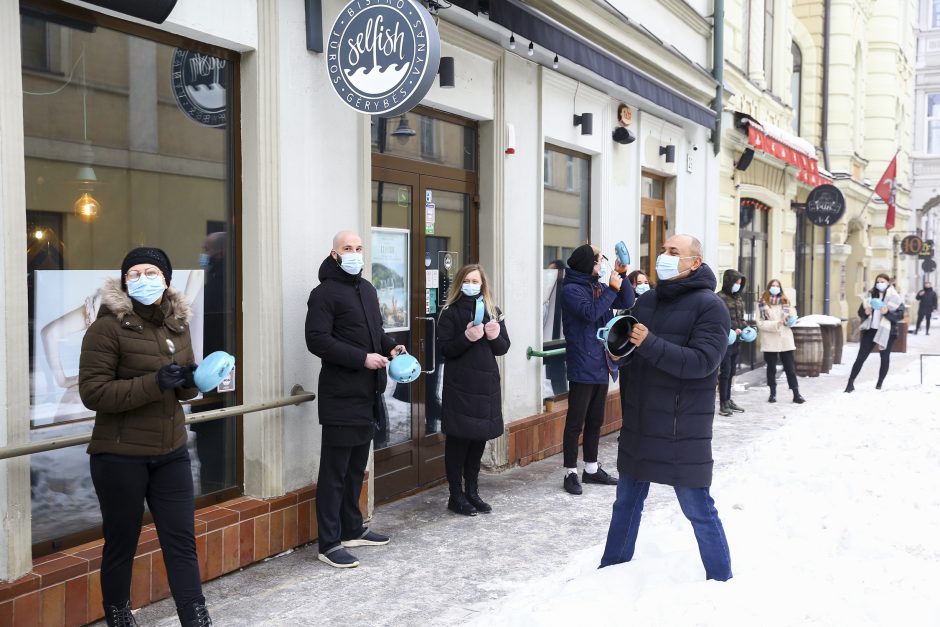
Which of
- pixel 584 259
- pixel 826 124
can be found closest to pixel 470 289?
pixel 584 259

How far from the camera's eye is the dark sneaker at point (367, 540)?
5.40 metres

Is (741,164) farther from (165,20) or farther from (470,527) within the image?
(165,20)

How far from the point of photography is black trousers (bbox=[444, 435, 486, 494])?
20.1ft

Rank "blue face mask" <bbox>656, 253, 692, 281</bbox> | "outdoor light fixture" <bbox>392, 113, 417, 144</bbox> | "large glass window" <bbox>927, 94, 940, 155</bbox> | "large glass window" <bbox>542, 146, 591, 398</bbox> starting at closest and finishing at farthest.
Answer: "blue face mask" <bbox>656, 253, 692, 281</bbox> < "outdoor light fixture" <bbox>392, 113, 417, 144</bbox> < "large glass window" <bbox>542, 146, 591, 398</bbox> < "large glass window" <bbox>927, 94, 940, 155</bbox>

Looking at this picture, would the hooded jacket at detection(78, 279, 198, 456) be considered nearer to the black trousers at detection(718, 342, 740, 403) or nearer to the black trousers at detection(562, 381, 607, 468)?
the black trousers at detection(562, 381, 607, 468)

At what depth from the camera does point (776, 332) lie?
11.5 metres

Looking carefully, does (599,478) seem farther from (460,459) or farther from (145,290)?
(145,290)

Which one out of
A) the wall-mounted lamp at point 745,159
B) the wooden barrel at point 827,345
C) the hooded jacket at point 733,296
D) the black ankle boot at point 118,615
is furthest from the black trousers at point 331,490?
the wooden barrel at point 827,345

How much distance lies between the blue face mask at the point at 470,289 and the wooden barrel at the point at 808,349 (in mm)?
10060

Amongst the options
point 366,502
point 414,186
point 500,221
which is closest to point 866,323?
point 500,221

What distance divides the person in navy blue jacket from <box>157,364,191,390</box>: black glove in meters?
3.74

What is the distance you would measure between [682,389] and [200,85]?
3016 mm

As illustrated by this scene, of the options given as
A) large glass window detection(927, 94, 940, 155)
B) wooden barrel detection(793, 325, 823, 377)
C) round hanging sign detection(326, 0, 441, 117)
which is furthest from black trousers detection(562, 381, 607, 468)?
large glass window detection(927, 94, 940, 155)

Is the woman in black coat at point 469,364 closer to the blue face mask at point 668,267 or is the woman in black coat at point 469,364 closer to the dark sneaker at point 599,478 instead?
the dark sneaker at point 599,478
